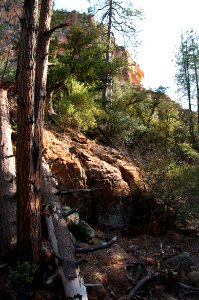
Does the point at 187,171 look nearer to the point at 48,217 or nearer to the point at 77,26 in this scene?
the point at 48,217

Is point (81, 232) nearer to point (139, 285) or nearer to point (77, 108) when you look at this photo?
point (139, 285)

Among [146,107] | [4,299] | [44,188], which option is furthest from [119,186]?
[146,107]

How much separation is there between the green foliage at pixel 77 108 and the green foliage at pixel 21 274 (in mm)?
7027

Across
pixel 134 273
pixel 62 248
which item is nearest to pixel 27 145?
pixel 62 248

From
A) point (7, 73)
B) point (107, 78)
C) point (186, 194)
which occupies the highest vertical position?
point (7, 73)

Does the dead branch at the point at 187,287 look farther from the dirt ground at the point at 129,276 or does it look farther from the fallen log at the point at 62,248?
the fallen log at the point at 62,248

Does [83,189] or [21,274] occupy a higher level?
[83,189]

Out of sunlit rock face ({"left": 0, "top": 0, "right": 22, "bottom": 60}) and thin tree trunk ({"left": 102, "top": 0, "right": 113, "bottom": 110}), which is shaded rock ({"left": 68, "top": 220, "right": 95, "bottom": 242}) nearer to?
thin tree trunk ({"left": 102, "top": 0, "right": 113, "bottom": 110})

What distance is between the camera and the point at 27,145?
16.4 feet

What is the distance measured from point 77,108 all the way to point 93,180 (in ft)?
10.1

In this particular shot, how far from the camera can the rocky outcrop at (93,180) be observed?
9.32 meters

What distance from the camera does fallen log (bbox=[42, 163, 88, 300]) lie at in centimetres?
492

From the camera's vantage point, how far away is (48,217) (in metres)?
6.11

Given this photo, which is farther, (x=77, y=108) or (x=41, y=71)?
(x=77, y=108)
